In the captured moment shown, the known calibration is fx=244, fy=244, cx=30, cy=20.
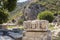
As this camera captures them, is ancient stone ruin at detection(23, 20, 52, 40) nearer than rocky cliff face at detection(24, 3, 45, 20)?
Yes

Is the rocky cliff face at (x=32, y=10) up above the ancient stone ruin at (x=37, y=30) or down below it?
below

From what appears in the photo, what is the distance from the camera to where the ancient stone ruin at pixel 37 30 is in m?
4.49

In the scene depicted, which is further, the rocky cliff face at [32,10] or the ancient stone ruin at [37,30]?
the rocky cliff face at [32,10]

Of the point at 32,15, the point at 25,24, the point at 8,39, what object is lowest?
the point at 32,15

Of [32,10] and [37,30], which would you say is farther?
[32,10]

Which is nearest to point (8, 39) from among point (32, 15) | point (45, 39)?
point (45, 39)

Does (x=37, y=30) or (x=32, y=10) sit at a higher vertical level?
(x=37, y=30)

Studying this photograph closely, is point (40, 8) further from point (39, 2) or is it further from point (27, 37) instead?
point (27, 37)

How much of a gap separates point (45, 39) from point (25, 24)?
0.47 metres

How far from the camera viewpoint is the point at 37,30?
4559 millimetres

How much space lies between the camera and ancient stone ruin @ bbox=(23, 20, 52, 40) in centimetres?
449

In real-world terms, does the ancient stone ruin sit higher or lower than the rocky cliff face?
higher

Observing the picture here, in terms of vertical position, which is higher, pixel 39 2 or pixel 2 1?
pixel 2 1

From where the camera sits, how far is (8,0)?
1244 centimetres
